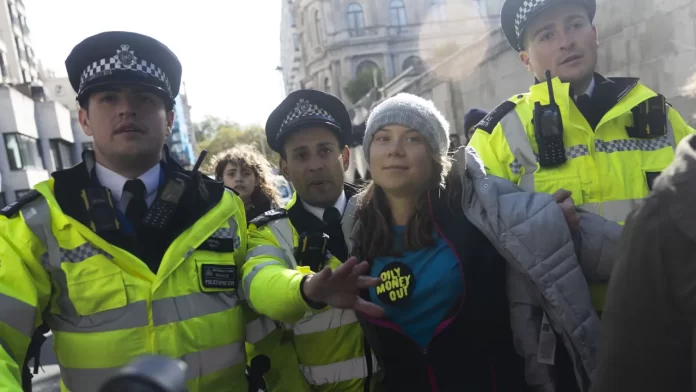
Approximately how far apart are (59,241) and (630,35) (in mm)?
5848

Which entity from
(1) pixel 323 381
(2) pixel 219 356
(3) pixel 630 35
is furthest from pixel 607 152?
(3) pixel 630 35

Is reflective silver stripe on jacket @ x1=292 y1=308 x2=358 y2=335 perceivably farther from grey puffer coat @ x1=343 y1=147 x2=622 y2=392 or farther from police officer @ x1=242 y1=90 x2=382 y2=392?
grey puffer coat @ x1=343 y1=147 x2=622 y2=392

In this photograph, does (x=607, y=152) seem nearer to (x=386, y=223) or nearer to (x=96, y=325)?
(x=386, y=223)

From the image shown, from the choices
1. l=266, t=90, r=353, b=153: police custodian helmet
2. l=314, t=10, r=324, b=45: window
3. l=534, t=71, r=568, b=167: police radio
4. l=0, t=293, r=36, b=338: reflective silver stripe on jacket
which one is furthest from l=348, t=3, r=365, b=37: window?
l=0, t=293, r=36, b=338: reflective silver stripe on jacket

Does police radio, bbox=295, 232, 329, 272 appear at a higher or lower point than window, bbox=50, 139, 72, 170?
lower

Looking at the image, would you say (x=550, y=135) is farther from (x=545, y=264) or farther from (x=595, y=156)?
(x=545, y=264)

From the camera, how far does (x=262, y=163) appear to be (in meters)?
4.93

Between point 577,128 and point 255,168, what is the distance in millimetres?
3105

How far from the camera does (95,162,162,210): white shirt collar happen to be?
208 cm

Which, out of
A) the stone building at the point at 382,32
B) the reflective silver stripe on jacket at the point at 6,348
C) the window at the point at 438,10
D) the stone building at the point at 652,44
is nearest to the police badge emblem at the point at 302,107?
the reflective silver stripe on jacket at the point at 6,348

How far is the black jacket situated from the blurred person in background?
2.78 feet

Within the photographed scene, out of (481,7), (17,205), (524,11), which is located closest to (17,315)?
(17,205)

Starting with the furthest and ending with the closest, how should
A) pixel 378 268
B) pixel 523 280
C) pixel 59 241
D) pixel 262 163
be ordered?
1. pixel 262 163
2. pixel 378 268
3. pixel 523 280
4. pixel 59 241

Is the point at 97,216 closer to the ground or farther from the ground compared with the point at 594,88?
closer to the ground
